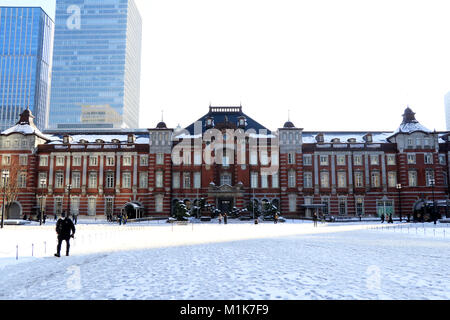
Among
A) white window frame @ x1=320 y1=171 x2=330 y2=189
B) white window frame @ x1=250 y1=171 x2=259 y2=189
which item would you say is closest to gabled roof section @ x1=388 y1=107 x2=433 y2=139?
white window frame @ x1=320 y1=171 x2=330 y2=189

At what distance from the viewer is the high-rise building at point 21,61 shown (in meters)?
144

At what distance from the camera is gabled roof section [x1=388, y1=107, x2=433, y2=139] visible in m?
53.0

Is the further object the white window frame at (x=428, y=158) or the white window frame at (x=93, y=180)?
the white window frame at (x=93, y=180)

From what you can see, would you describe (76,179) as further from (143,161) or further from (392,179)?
(392,179)

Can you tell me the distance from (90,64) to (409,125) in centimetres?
12680

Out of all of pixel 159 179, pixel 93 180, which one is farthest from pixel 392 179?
pixel 93 180

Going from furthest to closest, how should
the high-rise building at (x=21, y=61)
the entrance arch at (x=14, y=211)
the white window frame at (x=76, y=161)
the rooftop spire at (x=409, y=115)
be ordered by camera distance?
1. the high-rise building at (x=21, y=61)
2. the rooftop spire at (x=409, y=115)
3. the white window frame at (x=76, y=161)
4. the entrance arch at (x=14, y=211)

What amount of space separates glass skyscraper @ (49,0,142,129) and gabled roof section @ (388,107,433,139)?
11104cm

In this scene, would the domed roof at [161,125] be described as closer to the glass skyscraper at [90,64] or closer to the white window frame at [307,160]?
the white window frame at [307,160]

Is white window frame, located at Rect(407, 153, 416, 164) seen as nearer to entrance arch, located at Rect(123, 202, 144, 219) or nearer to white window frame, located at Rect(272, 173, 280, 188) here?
white window frame, located at Rect(272, 173, 280, 188)

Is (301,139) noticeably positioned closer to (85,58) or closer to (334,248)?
(334,248)

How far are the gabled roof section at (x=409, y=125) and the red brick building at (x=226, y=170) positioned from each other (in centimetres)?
29

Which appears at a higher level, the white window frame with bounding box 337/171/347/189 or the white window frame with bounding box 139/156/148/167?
the white window frame with bounding box 139/156/148/167

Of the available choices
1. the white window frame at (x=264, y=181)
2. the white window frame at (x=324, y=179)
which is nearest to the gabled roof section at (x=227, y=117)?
the white window frame at (x=264, y=181)
